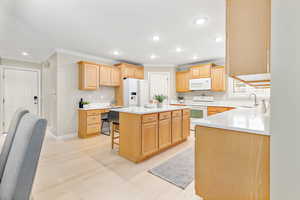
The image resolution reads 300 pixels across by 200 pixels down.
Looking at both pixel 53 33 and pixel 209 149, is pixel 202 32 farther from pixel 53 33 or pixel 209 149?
pixel 53 33

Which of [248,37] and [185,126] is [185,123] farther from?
[248,37]

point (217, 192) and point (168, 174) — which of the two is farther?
point (168, 174)

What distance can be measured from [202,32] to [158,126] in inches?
82.5

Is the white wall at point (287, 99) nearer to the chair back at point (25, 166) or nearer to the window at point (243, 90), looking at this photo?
the chair back at point (25, 166)

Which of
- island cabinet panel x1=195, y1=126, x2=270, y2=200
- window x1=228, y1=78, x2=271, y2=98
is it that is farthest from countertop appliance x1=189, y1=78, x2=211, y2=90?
island cabinet panel x1=195, y1=126, x2=270, y2=200

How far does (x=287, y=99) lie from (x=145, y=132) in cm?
202

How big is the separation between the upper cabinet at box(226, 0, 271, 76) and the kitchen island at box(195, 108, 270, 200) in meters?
0.56

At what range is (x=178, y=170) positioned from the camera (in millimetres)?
2104

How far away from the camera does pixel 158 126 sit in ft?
8.66

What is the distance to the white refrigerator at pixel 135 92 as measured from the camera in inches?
182

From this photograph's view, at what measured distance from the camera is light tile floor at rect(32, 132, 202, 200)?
1.58 metres

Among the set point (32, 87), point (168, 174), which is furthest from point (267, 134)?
point (32, 87)

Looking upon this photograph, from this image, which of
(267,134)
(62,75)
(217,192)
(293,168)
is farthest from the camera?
(62,75)

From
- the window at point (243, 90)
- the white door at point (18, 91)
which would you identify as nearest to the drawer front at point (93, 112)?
the white door at point (18, 91)
